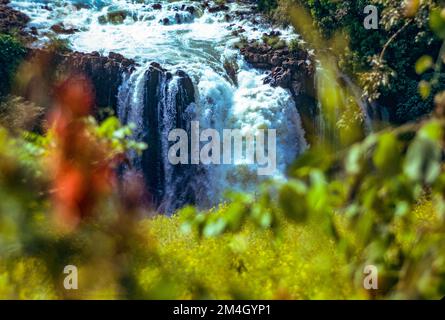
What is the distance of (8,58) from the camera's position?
12.8m

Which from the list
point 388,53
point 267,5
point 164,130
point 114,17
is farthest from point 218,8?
point 164,130

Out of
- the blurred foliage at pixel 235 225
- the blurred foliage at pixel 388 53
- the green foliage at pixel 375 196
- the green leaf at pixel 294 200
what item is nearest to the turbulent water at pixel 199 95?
the blurred foliage at pixel 388 53

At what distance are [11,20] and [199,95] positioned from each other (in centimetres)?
706

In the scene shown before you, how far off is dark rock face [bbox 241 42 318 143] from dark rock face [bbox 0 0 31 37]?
707 cm

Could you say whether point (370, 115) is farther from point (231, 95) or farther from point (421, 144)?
point (421, 144)

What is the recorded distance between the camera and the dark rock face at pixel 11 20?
14.6m

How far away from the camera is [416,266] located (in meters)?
1.56

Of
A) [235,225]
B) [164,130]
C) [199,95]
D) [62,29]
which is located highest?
[62,29]

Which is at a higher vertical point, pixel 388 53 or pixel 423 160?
pixel 388 53

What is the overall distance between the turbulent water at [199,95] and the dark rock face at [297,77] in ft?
0.81

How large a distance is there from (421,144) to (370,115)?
12867mm

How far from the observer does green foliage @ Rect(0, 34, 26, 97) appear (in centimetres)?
1245

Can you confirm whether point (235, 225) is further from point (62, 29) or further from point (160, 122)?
point (62, 29)
